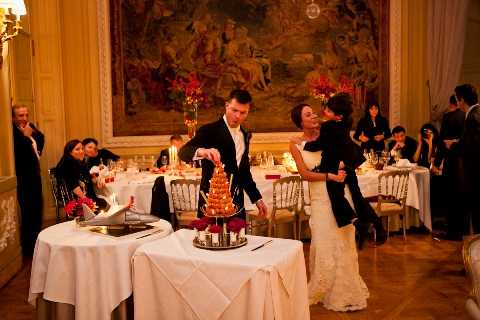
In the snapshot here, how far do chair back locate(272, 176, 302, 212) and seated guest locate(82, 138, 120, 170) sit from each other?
261cm

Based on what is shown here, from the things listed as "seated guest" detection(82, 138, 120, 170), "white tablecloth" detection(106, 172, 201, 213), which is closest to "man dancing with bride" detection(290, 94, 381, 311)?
"white tablecloth" detection(106, 172, 201, 213)

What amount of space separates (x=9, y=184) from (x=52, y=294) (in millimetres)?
2478

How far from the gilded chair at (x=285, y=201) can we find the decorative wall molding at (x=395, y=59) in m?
4.62

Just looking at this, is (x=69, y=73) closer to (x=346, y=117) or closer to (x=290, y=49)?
(x=290, y=49)

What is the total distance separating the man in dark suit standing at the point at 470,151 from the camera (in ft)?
17.0

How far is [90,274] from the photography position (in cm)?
322

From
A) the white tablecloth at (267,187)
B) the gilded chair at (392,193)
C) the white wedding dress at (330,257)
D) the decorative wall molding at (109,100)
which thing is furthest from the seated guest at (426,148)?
the white wedding dress at (330,257)

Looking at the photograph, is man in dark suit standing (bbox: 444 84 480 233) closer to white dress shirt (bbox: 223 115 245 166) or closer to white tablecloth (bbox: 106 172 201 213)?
white dress shirt (bbox: 223 115 245 166)

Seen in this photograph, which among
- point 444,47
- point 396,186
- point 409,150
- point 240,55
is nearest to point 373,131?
point 409,150

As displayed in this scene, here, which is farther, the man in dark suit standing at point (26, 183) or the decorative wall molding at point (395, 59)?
the decorative wall molding at point (395, 59)

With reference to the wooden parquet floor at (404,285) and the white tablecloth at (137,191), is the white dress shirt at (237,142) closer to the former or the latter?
the wooden parquet floor at (404,285)

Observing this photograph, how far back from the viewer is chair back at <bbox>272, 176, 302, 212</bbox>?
6070mm

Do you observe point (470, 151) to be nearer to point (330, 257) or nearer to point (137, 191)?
point (330, 257)

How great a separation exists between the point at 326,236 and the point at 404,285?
4.44 ft
